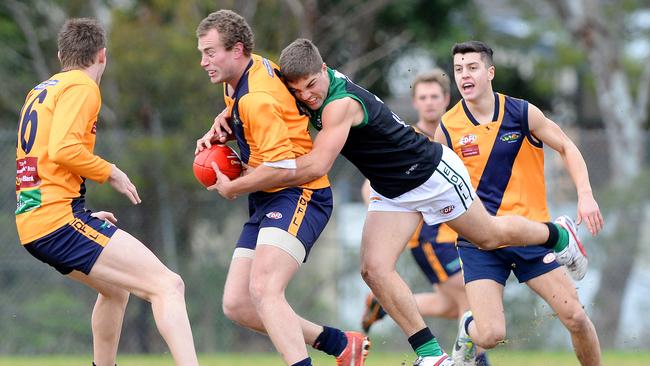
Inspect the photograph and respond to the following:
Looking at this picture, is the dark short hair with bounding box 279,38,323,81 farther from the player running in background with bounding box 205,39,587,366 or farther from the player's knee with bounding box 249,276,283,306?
the player's knee with bounding box 249,276,283,306

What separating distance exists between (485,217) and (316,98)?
4.66 ft

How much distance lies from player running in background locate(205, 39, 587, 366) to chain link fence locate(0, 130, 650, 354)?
6598 mm

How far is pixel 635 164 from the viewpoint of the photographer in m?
16.6

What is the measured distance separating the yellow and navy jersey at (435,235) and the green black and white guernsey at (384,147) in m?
2.40

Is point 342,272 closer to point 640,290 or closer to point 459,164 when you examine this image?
point 640,290

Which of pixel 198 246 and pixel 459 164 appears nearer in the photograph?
pixel 459 164

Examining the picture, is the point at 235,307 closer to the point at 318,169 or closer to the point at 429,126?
the point at 318,169

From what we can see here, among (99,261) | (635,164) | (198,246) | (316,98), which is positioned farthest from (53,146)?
(635,164)

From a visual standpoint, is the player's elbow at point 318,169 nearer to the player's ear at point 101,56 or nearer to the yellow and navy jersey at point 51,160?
the yellow and navy jersey at point 51,160

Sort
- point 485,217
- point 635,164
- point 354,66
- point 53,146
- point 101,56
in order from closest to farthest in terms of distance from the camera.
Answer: point 53,146
point 101,56
point 485,217
point 635,164
point 354,66

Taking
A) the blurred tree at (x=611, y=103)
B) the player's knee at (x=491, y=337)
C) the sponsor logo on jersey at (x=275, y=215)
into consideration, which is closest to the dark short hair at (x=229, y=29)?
the sponsor logo on jersey at (x=275, y=215)

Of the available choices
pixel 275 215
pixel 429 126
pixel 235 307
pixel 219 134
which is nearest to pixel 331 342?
pixel 235 307

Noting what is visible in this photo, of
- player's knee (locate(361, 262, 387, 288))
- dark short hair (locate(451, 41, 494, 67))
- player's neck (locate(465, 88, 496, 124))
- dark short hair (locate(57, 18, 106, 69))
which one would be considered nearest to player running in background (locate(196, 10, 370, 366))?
player's knee (locate(361, 262, 387, 288))

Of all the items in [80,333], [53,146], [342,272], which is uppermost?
[53,146]
